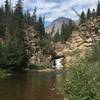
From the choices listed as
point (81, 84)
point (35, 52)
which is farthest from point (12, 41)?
point (81, 84)

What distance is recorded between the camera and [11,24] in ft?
529

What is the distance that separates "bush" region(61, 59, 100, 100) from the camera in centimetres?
2764

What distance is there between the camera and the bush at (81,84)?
2764cm

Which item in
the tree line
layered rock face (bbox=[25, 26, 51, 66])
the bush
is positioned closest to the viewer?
the bush

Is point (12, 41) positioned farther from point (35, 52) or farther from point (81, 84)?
point (81, 84)

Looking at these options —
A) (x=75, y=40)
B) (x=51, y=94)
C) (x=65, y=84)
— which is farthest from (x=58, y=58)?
(x=65, y=84)

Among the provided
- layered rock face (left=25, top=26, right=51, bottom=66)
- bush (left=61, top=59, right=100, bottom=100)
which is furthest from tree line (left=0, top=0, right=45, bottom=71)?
bush (left=61, top=59, right=100, bottom=100)

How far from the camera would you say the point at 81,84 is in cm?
2819

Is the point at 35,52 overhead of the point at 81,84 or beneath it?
overhead

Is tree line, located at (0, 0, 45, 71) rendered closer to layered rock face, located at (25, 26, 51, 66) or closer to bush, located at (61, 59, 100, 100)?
layered rock face, located at (25, 26, 51, 66)

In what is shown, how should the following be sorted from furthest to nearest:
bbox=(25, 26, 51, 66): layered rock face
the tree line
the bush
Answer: bbox=(25, 26, 51, 66): layered rock face, the tree line, the bush

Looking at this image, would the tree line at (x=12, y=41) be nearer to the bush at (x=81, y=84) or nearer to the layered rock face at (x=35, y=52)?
the layered rock face at (x=35, y=52)

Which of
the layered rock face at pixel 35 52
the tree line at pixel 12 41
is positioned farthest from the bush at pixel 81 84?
the layered rock face at pixel 35 52

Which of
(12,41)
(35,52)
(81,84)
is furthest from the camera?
(35,52)
